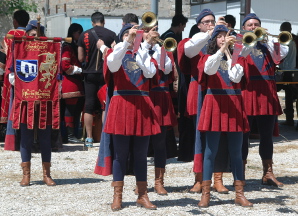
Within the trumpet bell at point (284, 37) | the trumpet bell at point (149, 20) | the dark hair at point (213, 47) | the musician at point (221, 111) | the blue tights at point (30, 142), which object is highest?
the trumpet bell at point (149, 20)

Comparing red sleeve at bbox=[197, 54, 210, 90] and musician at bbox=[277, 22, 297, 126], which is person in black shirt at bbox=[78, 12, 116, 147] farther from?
red sleeve at bbox=[197, 54, 210, 90]

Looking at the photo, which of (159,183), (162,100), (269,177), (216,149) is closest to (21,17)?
(162,100)

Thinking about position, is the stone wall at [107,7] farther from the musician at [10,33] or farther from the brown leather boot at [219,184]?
the brown leather boot at [219,184]

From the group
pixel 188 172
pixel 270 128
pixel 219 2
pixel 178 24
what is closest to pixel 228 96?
pixel 270 128

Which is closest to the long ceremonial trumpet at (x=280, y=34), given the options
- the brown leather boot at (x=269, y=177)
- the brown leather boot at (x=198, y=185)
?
the brown leather boot at (x=269, y=177)

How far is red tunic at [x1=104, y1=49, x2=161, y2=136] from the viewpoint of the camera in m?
6.06

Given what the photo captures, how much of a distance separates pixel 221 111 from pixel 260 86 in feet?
3.81

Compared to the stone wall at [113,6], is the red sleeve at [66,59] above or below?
below

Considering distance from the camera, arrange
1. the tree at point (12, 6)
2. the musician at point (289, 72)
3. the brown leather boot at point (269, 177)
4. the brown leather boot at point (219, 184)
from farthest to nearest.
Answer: the tree at point (12, 6)
the musician at point (289, 72)
the brown leather boot at point (269, 177)
the brown leather boot at point (219, 184)

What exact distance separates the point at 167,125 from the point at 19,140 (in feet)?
5.93

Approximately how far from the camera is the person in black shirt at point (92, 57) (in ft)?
33.4

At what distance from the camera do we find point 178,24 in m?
9.62

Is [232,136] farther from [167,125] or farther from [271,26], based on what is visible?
[271,26]

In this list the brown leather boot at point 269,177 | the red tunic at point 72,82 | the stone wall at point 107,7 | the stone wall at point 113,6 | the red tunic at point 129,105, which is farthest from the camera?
the stone wall at point 113,6
